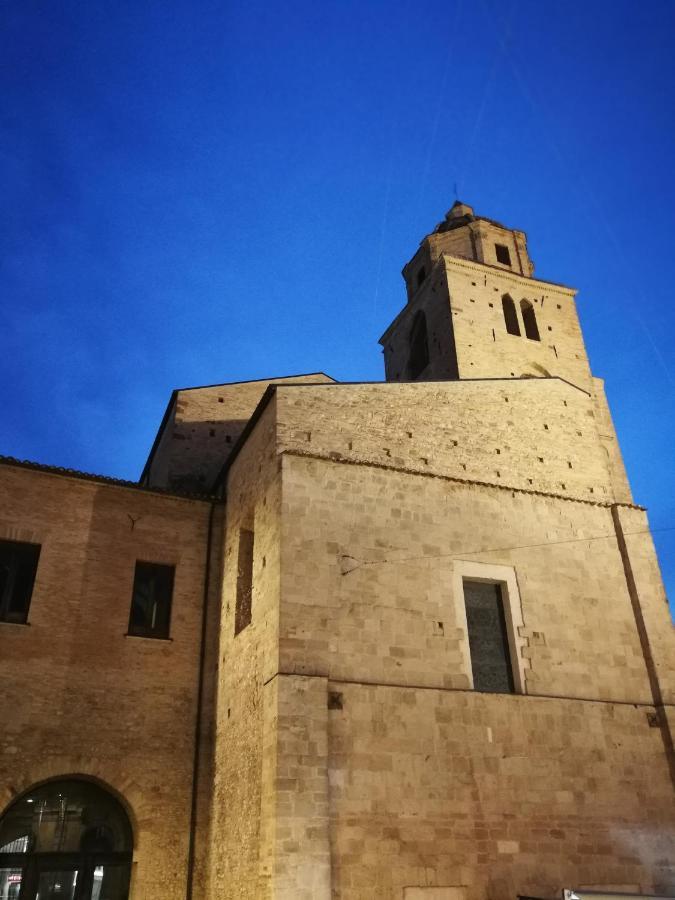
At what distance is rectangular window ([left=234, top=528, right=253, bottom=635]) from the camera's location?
454 inches

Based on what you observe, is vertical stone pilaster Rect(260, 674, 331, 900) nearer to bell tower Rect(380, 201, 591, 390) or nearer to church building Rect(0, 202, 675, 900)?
church building Rect(0, 202, 675, 900)

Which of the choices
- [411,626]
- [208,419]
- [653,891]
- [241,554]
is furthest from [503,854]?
[208,419]

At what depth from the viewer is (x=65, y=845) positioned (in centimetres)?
1032

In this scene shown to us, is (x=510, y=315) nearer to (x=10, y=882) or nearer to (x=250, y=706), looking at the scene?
(x=250, y=706)

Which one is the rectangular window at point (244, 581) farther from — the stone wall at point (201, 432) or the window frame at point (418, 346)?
the window frame at point (418, 346)

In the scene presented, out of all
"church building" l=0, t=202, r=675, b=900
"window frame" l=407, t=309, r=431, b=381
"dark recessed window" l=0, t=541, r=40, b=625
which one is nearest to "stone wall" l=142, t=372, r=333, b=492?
"church building" l=0, t=202, r=675, b=900

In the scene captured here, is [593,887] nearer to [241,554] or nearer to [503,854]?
[503,854]

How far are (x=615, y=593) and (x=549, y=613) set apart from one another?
154 cm

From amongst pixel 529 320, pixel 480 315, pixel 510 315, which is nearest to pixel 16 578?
pixel 480 315

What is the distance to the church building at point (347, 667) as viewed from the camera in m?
9.09

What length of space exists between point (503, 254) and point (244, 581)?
49.2ft

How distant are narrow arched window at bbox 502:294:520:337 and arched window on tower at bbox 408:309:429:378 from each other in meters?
2.33

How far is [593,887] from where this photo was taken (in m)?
9.46

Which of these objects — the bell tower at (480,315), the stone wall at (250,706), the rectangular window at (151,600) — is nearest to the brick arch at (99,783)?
the stone wall at (250,706)
